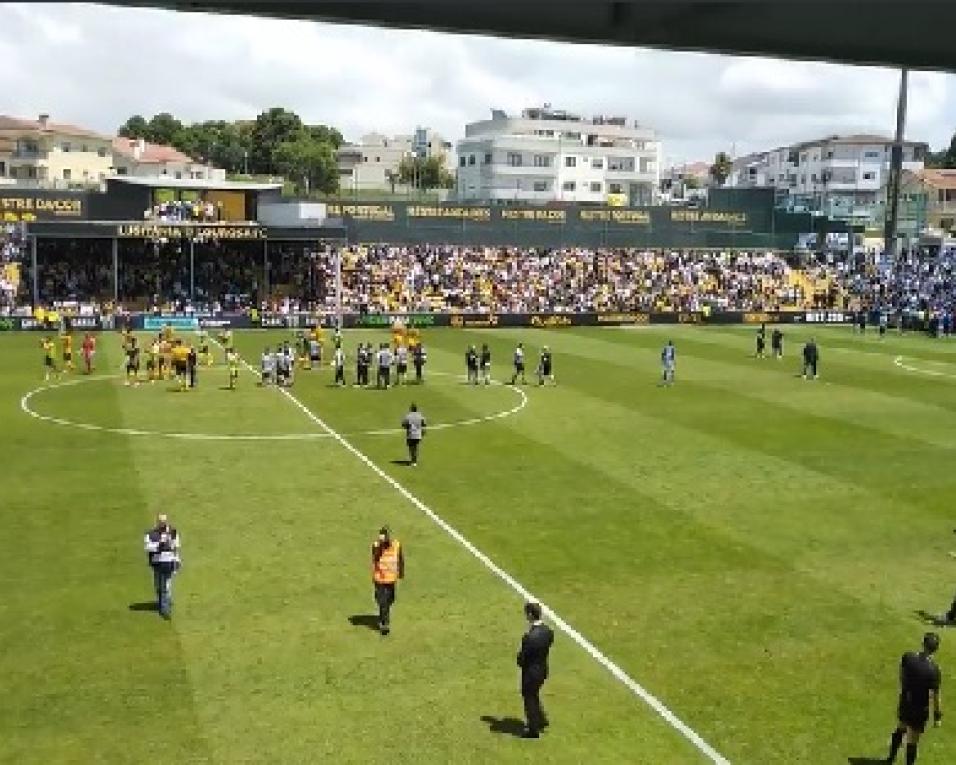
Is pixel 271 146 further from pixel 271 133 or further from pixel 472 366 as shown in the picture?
pixel 472 366

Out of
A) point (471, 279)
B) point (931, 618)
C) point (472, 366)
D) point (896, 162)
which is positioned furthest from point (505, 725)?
point (896, 162)

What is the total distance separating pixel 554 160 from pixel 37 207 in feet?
279

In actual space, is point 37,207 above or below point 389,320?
above

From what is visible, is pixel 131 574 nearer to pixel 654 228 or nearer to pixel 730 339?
pixel 730 339

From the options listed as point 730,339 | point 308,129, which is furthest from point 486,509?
point 308,129

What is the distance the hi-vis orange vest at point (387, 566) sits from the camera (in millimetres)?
14719

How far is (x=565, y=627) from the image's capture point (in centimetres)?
1527

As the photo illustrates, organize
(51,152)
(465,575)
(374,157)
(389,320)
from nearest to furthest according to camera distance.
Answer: (465,575) < (389,320) < (51,152) < (374,157)

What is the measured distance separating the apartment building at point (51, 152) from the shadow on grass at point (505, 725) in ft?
374

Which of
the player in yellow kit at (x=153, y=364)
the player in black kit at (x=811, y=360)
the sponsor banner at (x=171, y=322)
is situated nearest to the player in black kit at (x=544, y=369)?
the player in black kit at (x=811, y=360)

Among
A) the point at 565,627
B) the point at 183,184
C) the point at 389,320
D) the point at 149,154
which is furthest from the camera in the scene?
the point at 149,154

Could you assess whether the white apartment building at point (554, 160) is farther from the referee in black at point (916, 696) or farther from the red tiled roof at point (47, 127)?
the referee in black at point (916, 696)

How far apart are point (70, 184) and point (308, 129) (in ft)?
246

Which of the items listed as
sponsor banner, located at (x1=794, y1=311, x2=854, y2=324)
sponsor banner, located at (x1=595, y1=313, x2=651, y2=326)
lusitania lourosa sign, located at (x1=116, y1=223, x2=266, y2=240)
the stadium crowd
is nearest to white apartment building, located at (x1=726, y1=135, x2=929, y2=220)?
the stadium crowd
